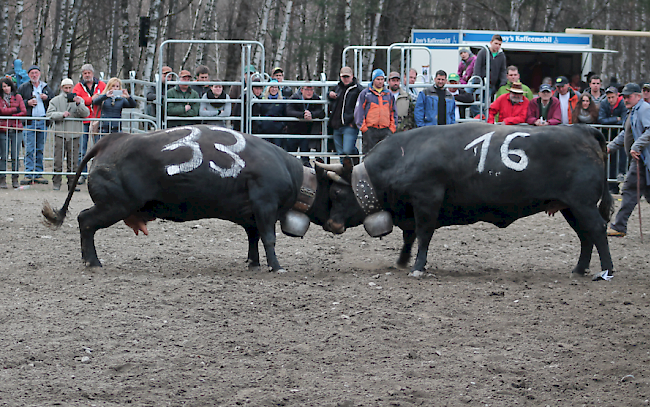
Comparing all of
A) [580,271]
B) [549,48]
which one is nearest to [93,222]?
[580,271]

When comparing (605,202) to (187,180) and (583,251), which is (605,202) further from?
(187,180)

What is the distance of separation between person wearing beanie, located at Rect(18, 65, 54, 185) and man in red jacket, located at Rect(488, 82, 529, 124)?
7394 millimetres

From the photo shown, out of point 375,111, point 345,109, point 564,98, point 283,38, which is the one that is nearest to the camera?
point 375,111

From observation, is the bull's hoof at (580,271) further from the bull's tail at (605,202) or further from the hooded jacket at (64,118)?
the hooded jacket at (64,118)

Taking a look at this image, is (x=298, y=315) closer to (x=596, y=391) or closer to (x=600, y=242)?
(x=596, y=391)

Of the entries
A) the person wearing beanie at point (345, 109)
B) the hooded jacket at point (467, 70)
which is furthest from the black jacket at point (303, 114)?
the hooded jacket at point (467, 70)

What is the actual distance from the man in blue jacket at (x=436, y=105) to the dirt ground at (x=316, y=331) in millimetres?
4136

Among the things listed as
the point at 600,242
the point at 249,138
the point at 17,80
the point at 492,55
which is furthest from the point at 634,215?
the point at 17,80

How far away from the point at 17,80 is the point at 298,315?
11748 mm

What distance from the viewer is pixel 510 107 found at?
41.0 ft

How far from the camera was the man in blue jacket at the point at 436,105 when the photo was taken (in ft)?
41.7

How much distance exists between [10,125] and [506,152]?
9.20 metres

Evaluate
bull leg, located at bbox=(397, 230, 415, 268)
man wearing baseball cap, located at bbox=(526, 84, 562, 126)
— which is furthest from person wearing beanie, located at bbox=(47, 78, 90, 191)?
man wearing baseball cap, located at bbox=(526, 84, 562, 126)

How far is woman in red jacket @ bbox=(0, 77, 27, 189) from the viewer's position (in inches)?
535
